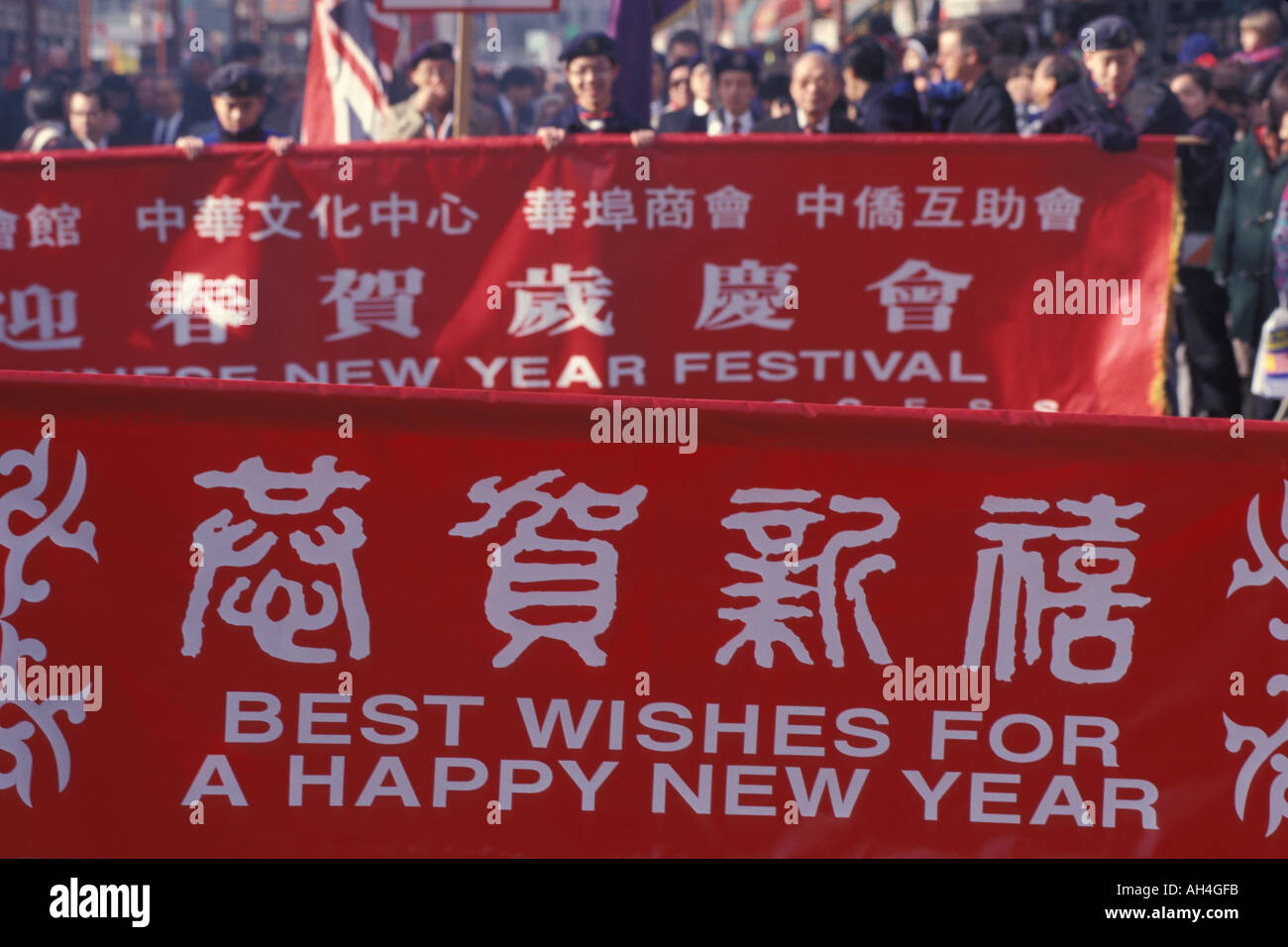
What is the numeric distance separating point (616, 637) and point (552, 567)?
0.18m

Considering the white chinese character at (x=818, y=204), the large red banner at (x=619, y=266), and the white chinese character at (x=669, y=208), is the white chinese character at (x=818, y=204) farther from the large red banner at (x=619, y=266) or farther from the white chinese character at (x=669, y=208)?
the white chinese character at (x=669, y=208)

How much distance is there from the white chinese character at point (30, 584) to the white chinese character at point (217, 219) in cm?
391

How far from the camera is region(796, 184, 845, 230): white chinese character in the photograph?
7238mm

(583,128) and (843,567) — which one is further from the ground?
(583,128)

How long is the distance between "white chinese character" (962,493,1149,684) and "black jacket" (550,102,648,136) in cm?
445

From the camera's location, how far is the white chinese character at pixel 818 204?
23.7 feet

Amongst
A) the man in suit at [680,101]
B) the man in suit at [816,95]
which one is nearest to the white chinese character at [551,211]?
the man in suit at [816,95]

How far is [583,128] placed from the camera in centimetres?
770

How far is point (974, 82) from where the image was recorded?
8.54m

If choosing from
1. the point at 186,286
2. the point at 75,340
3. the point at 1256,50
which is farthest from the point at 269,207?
the point at 1256,50

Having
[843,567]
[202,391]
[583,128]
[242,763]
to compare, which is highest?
[583,128]

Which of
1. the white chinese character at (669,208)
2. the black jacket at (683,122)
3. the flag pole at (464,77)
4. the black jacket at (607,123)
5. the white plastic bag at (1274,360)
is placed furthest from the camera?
the black jacket at (683,122)
